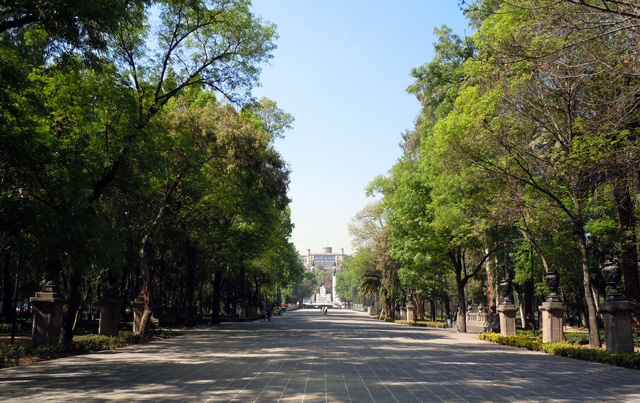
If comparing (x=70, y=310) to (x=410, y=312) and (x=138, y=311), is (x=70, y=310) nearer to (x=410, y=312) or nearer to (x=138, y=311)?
(x=138, y=311)

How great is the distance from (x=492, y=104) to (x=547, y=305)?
7.80 metres

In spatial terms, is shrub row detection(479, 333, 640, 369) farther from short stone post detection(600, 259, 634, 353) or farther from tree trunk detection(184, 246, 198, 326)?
tree trunk detection(184, 246, 198, 326)

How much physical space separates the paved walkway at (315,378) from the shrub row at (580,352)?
1.59 ft

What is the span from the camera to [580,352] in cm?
1478

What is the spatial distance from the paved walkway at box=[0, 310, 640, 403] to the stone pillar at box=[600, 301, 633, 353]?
1.53 metres

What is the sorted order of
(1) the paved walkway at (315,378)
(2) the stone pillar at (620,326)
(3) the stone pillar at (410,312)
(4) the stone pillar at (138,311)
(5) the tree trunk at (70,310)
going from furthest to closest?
1. (3) the stone pillar at (410,312)
2. (4) the stone pillar at (138,311)
3. (5) the tree trunk at (70,310)
4. (2) the stone pillar at (620,326)
5. (1) the paved walkway at (315,378)

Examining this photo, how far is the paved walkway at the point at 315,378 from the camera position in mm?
8227

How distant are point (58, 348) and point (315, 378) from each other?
8.63 metres

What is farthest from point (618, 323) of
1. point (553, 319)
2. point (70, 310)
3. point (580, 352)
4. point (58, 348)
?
point (70, 310)

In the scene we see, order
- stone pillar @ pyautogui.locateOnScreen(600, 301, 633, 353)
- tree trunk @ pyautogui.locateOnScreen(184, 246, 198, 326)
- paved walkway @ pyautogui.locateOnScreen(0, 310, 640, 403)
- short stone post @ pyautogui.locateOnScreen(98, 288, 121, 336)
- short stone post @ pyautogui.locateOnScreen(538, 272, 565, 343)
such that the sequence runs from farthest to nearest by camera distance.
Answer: tree trunk @ pyautogui.locateOnScreen(184, 246, 198, 326), short stone post @ pyautogui.locateOnScreen(98, 288, 121, 336), short stone post @ pyautogui.locateOnScreen(538, 272, 565, 343), stone pillar @ pyautogui.locateOnScreen(600, 301, 633, 353), paved walkway @ pyautogui.locateOnScreen(0, 310, 640, 403)

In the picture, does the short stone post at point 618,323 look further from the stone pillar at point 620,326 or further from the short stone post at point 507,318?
the short stone post at point 507,318

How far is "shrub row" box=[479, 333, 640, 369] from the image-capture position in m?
12.8

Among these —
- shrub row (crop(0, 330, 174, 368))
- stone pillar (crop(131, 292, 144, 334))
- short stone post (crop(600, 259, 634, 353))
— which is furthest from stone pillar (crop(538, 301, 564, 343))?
stone pillar (crop(131, 292, 144, 334))

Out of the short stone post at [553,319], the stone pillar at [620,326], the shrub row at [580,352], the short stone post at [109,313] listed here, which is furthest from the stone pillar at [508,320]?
the short stone post at [109,313]
